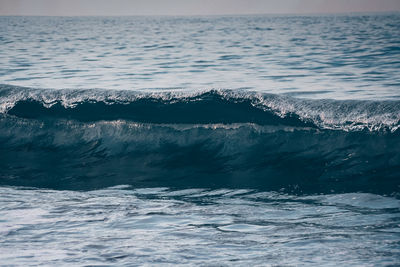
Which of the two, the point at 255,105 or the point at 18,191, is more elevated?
the point at 255,105

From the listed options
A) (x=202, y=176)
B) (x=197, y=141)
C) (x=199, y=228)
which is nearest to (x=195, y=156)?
(x=197, y=141)

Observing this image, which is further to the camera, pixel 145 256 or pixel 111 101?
pixel 111 101

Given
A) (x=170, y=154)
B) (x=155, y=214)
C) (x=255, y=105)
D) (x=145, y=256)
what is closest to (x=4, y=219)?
(x=155, y=214)

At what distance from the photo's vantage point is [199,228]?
3369 mm

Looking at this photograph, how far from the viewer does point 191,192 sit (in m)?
4.50

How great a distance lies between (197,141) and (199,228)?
239 cm

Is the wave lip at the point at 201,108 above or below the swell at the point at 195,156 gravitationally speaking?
above

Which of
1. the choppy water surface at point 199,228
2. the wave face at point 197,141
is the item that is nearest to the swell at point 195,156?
the wave face at point 197,141

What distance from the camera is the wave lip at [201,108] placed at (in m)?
5.20

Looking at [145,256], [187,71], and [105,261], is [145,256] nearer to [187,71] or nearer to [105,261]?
[105,261]

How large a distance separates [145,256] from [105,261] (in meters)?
0.20

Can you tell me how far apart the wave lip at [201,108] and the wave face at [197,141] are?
0.01 m

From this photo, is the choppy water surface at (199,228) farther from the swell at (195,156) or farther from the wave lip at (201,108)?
the wave lip at (201,108)

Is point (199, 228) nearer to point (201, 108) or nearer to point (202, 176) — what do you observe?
point (202, 176)
